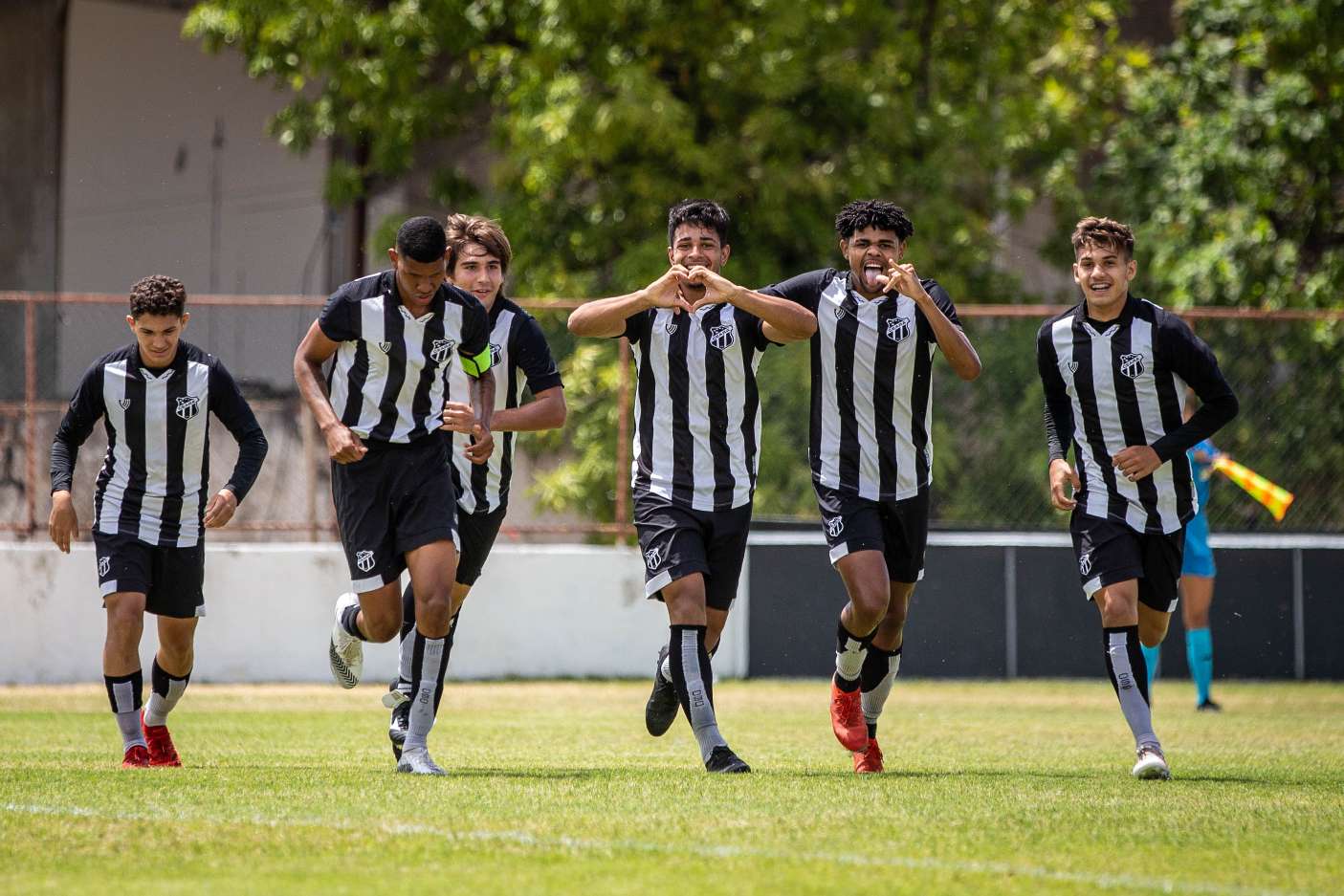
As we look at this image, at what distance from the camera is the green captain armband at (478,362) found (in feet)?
24.2

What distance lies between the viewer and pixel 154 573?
311 inches

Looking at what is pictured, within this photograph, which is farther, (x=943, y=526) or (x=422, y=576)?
(x=943, y=526)

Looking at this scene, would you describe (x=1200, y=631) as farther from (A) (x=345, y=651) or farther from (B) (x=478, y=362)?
Answer: (B) (x=478, y=362)

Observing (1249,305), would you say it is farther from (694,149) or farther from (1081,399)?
(1081,399)

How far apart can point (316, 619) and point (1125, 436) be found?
27.0 feet

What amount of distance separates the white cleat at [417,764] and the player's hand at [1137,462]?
3.06 meters

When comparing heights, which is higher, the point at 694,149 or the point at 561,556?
the point at 694,149

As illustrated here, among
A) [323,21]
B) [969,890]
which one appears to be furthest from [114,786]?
[323,21]

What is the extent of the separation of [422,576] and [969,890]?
10.3 ft

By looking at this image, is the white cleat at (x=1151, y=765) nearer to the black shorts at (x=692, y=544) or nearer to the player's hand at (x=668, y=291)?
the black shorts at (x=692, y=544)

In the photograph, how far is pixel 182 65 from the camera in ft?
78.5

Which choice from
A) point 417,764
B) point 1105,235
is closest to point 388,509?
point 417,764

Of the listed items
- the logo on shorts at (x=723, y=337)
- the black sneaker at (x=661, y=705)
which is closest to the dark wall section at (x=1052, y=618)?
the black sneaker at (x=661, y=705)

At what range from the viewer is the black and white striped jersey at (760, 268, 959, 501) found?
25.4 feet
